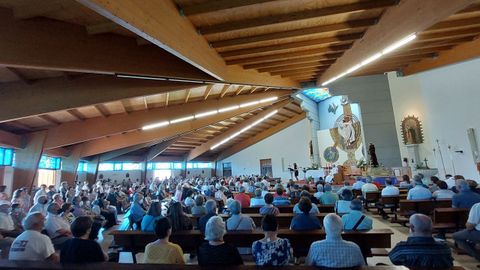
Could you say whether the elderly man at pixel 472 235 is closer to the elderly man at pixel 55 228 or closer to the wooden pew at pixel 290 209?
the wooden pew at pixel 290 209

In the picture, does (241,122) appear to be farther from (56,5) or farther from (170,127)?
(56,5)

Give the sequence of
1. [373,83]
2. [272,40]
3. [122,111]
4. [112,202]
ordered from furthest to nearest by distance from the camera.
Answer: [373,83]
[122,111]
[112,202]
[272,40]

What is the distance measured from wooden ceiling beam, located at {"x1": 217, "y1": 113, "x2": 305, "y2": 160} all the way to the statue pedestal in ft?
29.0

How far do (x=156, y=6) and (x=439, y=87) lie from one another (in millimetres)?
10565

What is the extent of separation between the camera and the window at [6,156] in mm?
8945

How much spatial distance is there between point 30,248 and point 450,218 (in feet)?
18.1

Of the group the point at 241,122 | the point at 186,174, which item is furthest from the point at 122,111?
the point at 186,174

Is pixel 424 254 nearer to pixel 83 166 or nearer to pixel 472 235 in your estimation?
pixel 472 235

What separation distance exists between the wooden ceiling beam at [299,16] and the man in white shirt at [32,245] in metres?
3.28

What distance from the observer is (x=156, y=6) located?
3107 mm

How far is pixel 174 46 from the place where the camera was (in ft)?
11.5

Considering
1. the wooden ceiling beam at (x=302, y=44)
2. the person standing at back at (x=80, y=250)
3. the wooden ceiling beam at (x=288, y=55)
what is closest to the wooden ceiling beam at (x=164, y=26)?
the wooden ceiling beam at (x=288, y=55)

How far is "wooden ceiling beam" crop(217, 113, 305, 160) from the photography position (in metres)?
22.0

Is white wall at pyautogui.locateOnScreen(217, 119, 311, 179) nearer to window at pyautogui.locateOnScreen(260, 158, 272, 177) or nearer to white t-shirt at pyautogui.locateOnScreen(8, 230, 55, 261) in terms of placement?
window at pyautogui.locateOnScreen(260, 158, 272, 177)
